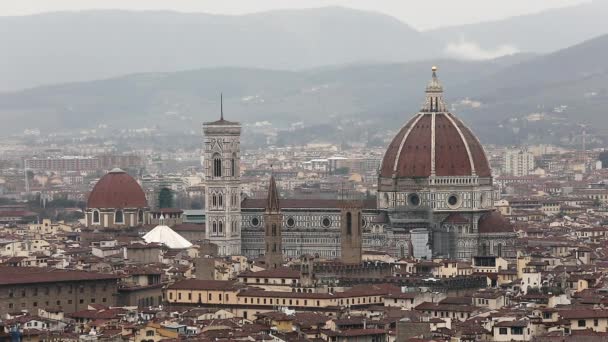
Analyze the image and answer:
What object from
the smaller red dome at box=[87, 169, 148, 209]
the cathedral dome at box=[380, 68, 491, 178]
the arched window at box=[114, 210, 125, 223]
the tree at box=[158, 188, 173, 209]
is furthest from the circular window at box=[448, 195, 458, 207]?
the tree at box=[158, 188, 173, 209]

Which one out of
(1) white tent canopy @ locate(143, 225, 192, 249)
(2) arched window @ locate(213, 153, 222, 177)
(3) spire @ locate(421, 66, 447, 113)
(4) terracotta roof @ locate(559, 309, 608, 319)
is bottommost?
(1) white tent canopy @ locate(143, 225, 192, 249)

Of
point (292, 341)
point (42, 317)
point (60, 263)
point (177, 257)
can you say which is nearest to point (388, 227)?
point (177, 257)

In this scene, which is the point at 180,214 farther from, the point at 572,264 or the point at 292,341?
the point at 292,341

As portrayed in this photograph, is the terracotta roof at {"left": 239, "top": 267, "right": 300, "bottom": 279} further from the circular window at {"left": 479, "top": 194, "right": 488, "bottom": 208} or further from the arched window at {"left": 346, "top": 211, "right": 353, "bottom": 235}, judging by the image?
the circular window at {"left": 479, "top": 194, "right": 488, "bottom": 208}

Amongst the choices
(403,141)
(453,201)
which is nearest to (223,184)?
(403,141)

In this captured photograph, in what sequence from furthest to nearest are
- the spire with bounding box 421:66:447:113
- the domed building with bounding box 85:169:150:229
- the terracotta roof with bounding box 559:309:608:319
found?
the domed building with bounding box 85:169:150:229 → the spire with bounding box 421:66:447:113 → the terracotta roof with bounding box 559:309:608:319

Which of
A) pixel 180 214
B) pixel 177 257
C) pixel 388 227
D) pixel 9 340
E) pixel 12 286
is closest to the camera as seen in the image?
pixel 9 340
